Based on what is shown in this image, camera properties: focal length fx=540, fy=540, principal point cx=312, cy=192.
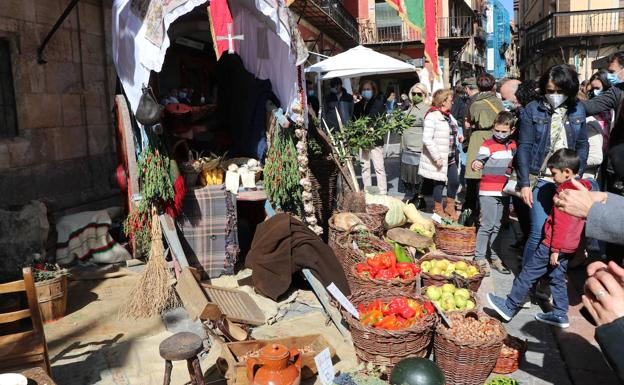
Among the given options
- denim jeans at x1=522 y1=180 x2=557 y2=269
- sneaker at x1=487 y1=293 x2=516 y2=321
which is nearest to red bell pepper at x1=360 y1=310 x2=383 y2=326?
sneaker at x1=487 y1=293 x2=516 y2=321

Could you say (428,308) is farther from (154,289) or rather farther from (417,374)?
(154,289)

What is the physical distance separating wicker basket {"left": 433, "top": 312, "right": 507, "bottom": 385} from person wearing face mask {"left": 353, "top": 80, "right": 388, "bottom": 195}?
4.99 meters

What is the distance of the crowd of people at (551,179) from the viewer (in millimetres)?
1939

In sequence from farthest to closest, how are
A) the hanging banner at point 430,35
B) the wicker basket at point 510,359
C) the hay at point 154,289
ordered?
the hanging banner at point 430,35 → the hay at point 154,289 → the wicker basket at point 510,359

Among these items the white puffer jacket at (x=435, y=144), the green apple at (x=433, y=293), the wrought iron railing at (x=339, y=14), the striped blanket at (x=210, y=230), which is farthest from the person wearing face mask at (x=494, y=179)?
the wrought iron railing at (x=339, y=14)

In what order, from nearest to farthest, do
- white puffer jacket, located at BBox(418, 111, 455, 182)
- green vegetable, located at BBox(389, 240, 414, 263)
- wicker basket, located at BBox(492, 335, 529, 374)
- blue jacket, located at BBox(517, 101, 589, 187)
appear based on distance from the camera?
1. wicker basket, located at BBox(492, 335, 529, 374)
2. blue jacket, located at BBox(517, 101, 589, 187)
3. green vegetable, located at BBox(389, 240, 414, 263)
4. white puffer jacket, located at BBox(418, 111, 455, 182)

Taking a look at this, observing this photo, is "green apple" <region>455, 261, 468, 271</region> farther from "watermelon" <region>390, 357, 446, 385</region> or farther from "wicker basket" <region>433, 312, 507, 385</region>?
"watermelon" <region>390, 357, 446, 385</region>

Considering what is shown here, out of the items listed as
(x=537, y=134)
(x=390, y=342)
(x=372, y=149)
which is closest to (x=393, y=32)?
(x=372, y=149)

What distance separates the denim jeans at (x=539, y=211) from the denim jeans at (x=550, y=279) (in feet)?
0.73

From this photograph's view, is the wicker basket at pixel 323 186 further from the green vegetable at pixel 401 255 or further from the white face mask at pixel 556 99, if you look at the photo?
the white face mask at pixel 556 99

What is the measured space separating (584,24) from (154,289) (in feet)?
100

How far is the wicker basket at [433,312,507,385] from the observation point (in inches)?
138

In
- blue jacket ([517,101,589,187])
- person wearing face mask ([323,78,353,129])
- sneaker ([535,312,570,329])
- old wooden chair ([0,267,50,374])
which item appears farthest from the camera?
person wearing face mask ([323,78,353,129])

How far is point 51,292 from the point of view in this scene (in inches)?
177
